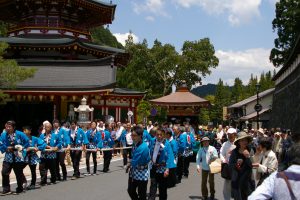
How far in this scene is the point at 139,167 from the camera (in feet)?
26.7

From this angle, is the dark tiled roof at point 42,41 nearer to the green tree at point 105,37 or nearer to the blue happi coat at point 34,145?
the blue happi coat at point 34,145

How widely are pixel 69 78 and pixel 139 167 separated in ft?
66.0

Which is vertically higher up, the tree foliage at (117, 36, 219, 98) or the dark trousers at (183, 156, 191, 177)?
the tree foliage at (117, 36, 219, 98)

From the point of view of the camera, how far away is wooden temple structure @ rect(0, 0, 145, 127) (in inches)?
1031

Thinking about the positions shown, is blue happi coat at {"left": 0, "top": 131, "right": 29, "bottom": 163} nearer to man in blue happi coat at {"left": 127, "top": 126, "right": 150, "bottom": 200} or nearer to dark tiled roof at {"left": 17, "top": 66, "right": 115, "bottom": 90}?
man in blue happi coat at {"left": 127, "top": 126, "right": 150, "bottom": 200}

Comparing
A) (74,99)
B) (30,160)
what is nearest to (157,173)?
(30,160)

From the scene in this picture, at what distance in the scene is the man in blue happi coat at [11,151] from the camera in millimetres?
11133

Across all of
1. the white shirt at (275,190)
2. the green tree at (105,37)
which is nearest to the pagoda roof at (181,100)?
the white shirt at (275,190)

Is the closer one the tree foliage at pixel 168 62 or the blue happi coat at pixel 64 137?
the blue happi coat at pixel 64 137

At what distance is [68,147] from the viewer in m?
13.6

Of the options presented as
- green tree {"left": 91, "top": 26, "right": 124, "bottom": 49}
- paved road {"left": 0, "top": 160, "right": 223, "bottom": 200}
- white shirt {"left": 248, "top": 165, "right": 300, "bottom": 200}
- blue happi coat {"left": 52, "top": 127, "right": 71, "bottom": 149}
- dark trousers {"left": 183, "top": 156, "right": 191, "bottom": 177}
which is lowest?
paved road {"left": 0, "top": 160, "right": 223, "bottom": 200}

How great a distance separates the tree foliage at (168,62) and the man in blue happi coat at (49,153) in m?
48.7

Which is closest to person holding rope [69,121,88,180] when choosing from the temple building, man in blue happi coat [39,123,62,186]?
man in blue happi coat [39,123,62,186]

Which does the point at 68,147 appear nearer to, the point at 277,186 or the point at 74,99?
the point at 277,186
